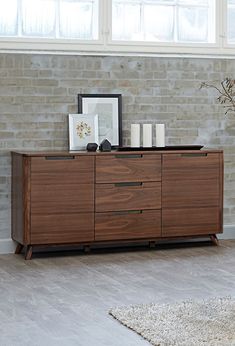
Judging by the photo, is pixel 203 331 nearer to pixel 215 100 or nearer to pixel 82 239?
pixel 82 239

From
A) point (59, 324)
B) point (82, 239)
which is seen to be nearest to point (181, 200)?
point (82, 239)

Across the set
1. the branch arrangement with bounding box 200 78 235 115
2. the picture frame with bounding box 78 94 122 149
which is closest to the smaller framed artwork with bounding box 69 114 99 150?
the picture frame with bounding box 78 94 122 149

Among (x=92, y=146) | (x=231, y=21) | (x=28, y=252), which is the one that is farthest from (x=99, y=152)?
(x=231, y=21)

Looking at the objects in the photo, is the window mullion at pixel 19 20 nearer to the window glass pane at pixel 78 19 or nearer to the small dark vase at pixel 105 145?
the window glass pane at pixel 78 19

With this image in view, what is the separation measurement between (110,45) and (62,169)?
4.22 feet

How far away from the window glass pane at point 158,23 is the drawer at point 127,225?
5.30ft

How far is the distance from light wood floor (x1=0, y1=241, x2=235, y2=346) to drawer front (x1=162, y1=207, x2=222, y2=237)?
15 centimetres

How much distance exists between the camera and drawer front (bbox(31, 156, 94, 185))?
20.2 ft

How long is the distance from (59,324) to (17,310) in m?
0.42

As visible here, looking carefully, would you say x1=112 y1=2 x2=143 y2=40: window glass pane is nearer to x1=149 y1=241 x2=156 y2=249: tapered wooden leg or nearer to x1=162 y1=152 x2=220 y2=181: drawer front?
x1=162 y1=152 x2=220 y2=181: drawer front

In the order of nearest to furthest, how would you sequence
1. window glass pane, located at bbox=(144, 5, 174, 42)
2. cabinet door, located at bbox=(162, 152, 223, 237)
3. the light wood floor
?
the light wood floor → cabinet door, located at bbox=(162, 152, 223, 237) → window glass pane, located at bbox=(144, 5, 174, 42)

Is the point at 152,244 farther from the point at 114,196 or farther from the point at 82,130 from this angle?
the point at 82,130

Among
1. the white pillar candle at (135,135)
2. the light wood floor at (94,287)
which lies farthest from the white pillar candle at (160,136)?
the light wood floor at (94,287)

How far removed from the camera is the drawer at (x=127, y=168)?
250 inches
